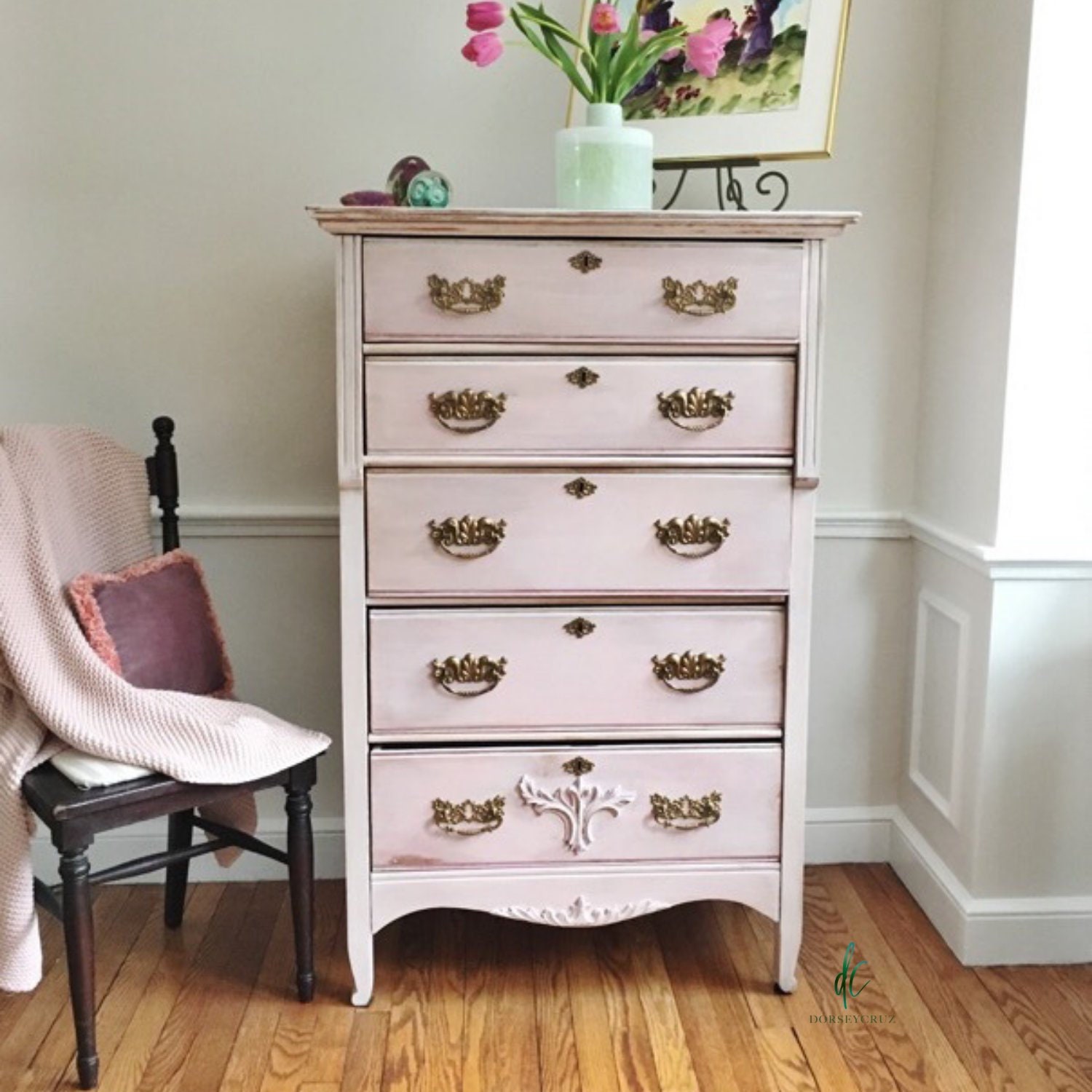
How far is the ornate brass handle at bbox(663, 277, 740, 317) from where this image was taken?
183 centimetres

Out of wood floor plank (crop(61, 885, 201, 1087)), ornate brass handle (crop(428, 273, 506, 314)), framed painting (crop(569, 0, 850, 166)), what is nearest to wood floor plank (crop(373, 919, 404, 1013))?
wood floor plank (crop(61, 885, 201, 1087))

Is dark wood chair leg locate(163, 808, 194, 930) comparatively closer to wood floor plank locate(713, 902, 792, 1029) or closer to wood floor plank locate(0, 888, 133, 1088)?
wood floor plank locate(0, 888, 133, 1088)

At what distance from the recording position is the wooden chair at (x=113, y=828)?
173 cm

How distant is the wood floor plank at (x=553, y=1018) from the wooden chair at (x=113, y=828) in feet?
1.27

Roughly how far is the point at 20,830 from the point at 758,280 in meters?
1.38

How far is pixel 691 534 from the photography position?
6.18 feet

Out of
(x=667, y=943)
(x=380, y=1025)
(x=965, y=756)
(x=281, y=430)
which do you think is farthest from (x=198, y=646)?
(x=965, y=756)

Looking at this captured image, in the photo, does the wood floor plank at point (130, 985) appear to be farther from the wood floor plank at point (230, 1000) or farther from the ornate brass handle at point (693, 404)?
the ornate brass handle at point (693, 404)

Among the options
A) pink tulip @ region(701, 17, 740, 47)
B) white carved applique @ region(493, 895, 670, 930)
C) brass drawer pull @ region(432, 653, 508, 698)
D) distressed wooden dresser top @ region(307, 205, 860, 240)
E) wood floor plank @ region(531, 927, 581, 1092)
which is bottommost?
wood floor plank @ region(531, 927, 581, 1092)

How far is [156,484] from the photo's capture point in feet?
7.07

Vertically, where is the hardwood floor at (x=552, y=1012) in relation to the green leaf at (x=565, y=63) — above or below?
below

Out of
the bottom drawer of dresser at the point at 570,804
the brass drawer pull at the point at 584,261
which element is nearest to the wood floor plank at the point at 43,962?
the bottom drawer of dresser at the point at 570,804

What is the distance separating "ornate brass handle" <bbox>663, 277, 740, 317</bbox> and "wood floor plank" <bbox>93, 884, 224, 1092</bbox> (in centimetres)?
140

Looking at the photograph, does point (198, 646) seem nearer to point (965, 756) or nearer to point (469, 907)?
point (469, 907)
